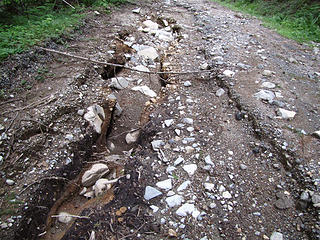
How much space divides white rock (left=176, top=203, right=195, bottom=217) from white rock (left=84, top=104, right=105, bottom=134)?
1.36 metres

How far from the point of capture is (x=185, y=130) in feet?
7.88

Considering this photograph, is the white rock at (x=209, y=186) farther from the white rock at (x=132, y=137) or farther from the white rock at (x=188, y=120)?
the white rock at (x=132, y=137)

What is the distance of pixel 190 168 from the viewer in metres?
2.03

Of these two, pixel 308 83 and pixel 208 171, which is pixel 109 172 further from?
pixel 308 83

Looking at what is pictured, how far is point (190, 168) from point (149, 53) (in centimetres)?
249

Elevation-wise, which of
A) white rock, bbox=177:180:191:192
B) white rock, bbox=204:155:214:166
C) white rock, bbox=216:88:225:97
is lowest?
white rock, bbox=177:180:191:192

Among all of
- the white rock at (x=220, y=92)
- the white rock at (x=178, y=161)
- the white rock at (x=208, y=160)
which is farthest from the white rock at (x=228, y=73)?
the white rock at (x=178, y=161)

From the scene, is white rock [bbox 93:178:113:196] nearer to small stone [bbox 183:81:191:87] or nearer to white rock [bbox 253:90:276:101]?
small stone [bbox 183:81:191:87]

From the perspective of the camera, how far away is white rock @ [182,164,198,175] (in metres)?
2.00

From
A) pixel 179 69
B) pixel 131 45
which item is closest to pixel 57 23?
pixel 131 45

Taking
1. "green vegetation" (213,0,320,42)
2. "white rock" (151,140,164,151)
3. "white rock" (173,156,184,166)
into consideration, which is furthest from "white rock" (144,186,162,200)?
"green vegetation" (213,0,320,42)

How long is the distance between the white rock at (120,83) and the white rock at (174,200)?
5.96ft

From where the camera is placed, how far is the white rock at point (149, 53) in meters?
3.74

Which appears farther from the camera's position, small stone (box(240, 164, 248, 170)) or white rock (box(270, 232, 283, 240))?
small stone (box(240, 164, 248, 170))
